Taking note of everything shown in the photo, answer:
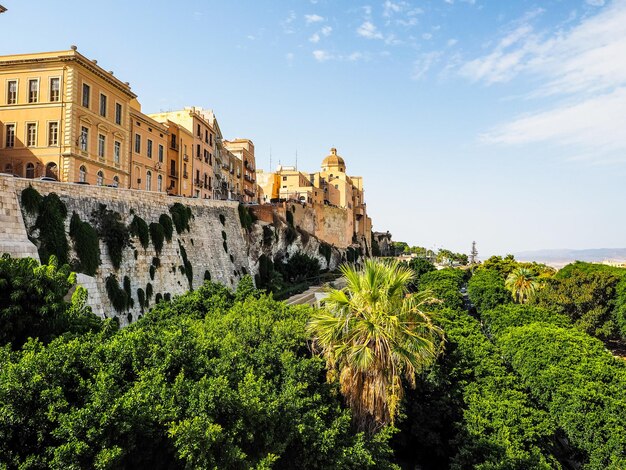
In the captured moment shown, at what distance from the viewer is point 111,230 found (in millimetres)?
24797

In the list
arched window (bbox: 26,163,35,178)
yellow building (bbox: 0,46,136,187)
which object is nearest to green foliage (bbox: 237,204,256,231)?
yellow building (bbox: 0,46,136,187)

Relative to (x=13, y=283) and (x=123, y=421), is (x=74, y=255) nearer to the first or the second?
(x=13, y=283)

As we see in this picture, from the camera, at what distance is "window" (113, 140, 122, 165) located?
3259 centimetres

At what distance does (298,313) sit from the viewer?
58.0ft

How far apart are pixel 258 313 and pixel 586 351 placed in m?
16.3

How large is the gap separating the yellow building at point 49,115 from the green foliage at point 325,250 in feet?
122

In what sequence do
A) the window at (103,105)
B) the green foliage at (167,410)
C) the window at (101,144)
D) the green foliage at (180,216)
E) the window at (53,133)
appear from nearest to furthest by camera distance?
the green foliage at (167,410)
the window at (53,133)
the window at (101,144)
the window at (103,105)
the green foliage at (180,216)

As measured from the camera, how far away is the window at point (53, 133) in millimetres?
28016

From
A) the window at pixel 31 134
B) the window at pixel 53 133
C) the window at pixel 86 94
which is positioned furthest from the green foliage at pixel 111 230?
the window at pixel 86 94

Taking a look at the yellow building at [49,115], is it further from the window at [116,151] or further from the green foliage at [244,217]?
the green foliage at [244,217]

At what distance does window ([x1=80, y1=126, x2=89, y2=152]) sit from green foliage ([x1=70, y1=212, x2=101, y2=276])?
8.46m

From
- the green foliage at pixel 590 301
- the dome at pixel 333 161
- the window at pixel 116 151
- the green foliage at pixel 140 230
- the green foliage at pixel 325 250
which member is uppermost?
the dome at pixel 333 161

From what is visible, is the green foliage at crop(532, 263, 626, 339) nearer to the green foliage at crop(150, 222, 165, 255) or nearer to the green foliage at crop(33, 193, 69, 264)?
the green foliage at crop(150, 222, 165, 255)

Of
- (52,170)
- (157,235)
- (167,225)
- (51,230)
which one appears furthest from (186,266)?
(51,230)
